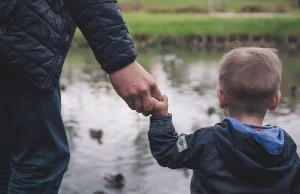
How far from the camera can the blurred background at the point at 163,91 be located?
15.6ft

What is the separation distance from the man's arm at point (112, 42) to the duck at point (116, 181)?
2.39 m

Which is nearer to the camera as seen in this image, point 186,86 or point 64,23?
point 64,23

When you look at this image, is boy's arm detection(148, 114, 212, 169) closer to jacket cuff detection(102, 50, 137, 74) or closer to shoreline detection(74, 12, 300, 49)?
jacket cuff detection(102, 50, 137, 74)

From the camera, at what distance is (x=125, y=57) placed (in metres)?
2.18

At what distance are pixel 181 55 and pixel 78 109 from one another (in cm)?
1162

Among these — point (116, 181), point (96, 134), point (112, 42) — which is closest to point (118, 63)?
point (112, 42)

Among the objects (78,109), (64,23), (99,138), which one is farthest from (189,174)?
(78,109)

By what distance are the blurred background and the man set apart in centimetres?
80

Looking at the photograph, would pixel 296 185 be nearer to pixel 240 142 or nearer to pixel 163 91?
pixel 240 142

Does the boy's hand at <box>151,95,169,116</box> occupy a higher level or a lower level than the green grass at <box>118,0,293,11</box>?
higher

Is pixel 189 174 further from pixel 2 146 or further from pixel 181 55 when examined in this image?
pixel 181 55

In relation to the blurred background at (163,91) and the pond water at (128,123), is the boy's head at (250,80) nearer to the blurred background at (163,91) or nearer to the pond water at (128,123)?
the blurred background at (163,91)

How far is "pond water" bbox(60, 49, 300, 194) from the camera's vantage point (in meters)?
4.68

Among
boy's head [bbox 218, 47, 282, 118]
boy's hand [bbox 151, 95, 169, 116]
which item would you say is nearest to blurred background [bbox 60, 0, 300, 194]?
boy's head [bbox 218, 47, 282, 118]
